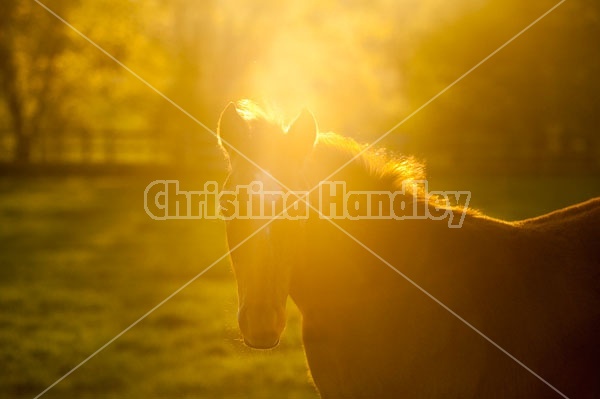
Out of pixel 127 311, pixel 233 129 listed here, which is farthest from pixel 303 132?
pixel 127 311

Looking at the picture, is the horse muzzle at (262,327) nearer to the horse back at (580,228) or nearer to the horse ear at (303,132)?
the horse ear at (303,132)

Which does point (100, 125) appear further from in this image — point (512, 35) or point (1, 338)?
point (1, 338)

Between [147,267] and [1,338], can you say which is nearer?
[1,338]

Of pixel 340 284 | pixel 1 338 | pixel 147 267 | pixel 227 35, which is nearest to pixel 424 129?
pixel 227 35

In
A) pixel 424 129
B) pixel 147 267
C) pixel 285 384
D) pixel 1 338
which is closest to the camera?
pixel 285 384

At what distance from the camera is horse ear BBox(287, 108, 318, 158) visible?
11.4 feet

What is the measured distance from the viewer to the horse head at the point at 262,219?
10.6 feet

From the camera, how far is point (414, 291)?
11.9 feet

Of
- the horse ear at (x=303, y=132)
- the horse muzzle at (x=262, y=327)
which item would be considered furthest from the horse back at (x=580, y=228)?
the horse muzzle at (x=262, y=327)

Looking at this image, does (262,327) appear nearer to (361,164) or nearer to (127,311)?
(361,164)

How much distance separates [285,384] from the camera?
6848 millimetres

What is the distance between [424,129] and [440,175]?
279 inches

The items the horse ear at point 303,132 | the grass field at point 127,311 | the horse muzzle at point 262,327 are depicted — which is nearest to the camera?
the horse muzzle at point 262,327

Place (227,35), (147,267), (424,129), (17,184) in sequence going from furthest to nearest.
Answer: (424,129) < (227,35) < (17,184) < (147,267)
